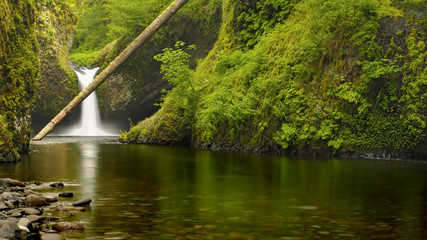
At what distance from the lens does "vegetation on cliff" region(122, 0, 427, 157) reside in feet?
63.4

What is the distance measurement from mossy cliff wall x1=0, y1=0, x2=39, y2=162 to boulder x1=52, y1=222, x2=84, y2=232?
32.4 feet

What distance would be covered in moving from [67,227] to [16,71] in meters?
12.6

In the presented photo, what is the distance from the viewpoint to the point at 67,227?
7363 millimetres

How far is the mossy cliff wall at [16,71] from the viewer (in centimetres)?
1778

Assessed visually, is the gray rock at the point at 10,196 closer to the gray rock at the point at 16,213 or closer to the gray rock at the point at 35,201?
the gray rock at the point at 35,201

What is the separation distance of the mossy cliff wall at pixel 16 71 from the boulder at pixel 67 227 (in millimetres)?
9864

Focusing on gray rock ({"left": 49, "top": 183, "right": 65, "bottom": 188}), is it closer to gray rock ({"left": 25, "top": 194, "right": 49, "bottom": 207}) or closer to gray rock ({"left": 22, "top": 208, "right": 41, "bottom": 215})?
gray rock ({"left": 25, "top": 194, "right": 49, "bottom": 207})

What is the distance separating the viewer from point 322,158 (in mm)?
19484

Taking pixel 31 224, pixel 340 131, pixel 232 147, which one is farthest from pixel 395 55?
pixel 31 224

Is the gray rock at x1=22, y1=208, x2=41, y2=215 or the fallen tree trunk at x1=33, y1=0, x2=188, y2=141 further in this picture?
the fallen tree trunk at x1=33, y1=0, x2=188, y2=141

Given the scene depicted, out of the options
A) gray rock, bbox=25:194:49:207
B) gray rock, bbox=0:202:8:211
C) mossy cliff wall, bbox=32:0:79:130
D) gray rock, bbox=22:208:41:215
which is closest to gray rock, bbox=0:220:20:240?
gray rock, bbox=22:208:41:215

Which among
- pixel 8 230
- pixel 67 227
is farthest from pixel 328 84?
pixel 8 230

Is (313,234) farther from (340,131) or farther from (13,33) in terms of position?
(13,33)

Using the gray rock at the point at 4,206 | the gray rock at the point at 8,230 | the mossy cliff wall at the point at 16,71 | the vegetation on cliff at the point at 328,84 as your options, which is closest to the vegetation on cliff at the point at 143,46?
the vegetation on cliff at the point at 328,84
